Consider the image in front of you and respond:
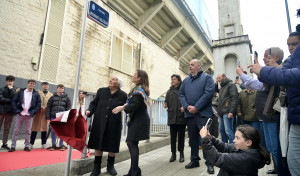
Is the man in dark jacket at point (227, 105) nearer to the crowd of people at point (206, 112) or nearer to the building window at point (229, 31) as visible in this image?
the crowd of people at point (206, 112)

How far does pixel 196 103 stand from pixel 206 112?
247 millimetres

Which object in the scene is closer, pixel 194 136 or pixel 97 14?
pixel 97 14

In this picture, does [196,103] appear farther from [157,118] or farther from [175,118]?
[157,118]

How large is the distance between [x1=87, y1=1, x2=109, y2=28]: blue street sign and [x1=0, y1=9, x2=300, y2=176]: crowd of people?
0.96 meters

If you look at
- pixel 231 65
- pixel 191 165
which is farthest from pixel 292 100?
pixel 231 65

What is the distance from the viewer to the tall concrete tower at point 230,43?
20.7m

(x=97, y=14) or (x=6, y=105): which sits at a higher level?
(x=97, y=14)

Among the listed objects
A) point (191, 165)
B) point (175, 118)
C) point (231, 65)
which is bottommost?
point (191, 165)

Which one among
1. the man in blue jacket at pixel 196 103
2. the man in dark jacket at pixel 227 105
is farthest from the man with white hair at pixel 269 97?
the man in dark jacket at pixel 227 105

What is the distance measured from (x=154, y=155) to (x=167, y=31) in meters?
16.9

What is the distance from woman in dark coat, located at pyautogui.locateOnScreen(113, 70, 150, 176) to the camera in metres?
2.87

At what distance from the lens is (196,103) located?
133 inches

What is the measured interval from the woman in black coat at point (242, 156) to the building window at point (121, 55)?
371 inches

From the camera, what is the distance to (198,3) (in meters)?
27.3
